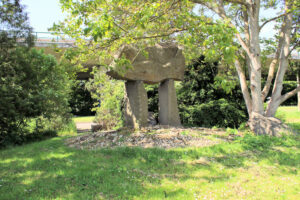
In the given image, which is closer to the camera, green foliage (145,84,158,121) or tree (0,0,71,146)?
tree (0,0,71,146)

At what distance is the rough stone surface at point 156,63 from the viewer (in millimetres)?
7598

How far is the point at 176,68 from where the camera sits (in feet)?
28.0

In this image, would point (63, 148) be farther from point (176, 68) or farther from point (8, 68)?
point (176, 68)

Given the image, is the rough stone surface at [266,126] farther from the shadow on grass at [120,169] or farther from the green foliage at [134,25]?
the green foliage at [134,25]

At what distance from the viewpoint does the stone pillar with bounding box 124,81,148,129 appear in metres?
7.64

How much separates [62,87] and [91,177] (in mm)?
7720

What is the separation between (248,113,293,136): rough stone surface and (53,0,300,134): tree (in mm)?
240

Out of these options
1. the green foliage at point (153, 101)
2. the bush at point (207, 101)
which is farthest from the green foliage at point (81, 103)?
the bush at point (207, 101)

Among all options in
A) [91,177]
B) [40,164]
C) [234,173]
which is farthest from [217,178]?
[40,164]

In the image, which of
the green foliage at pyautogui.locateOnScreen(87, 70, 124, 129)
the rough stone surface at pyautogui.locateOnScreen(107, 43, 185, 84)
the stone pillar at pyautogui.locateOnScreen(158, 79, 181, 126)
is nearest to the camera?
the rough stone surface at pyautogui.locateOnScreen(107, 43, 185, 84)

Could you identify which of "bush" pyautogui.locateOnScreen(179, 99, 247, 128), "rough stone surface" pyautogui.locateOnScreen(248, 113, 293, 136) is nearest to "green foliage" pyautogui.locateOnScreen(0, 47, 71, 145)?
"bush" pyautogui.locateOnScreen(179, 99, 247, 128)

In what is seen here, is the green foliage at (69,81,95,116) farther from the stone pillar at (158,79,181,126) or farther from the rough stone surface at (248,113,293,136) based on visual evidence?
the rough stone surface at (248,113,293,136)

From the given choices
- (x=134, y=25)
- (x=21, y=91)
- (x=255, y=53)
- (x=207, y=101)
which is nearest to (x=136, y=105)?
(x=134, y=25)

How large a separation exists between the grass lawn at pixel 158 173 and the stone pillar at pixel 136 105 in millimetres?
2403
